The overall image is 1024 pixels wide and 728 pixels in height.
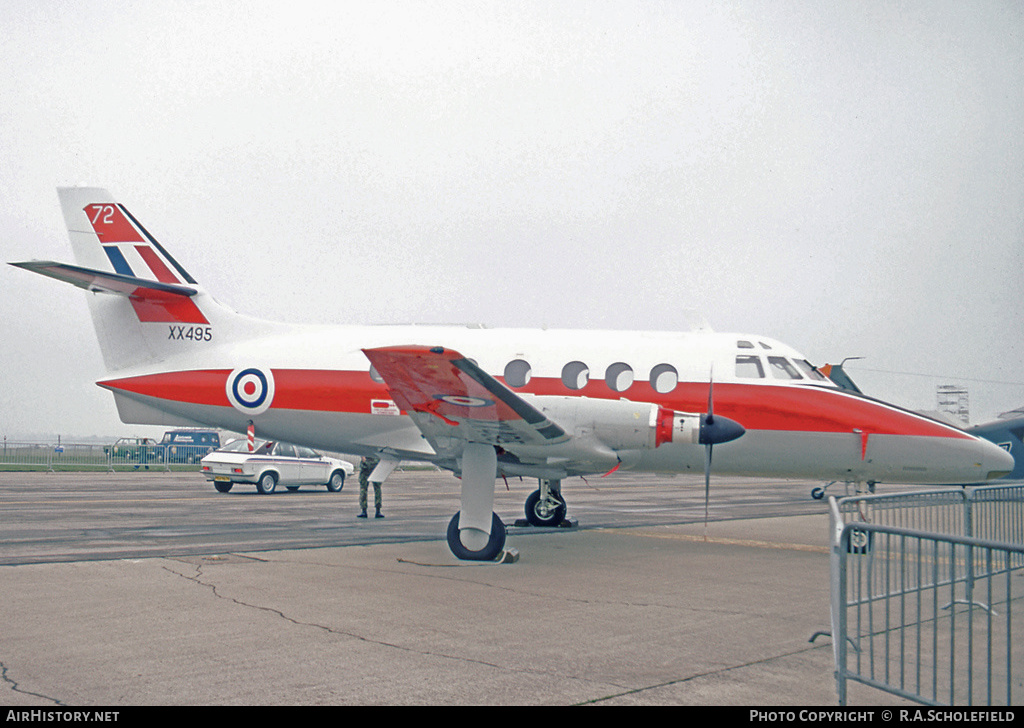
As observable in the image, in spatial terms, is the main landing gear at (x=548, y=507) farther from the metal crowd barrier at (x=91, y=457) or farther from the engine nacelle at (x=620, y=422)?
the metal crowd barrier at (x=91, y=457)

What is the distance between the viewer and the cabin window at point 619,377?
14.1 meters

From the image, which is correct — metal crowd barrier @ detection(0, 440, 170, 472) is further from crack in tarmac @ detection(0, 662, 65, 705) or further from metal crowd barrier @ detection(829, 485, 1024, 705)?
metal crowd barrier @ detection(829, 485, 1024, 705)

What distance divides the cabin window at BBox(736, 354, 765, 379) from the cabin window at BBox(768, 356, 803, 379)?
20 centimetres

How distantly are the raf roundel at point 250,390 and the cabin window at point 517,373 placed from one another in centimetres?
438

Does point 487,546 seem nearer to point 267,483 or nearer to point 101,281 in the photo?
point 101,281

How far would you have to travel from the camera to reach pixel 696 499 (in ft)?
96.7

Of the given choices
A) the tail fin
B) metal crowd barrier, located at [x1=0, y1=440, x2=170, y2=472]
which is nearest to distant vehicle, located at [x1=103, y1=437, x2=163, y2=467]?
metal crowd barrier, located at [x1=0, y1=440, x2=170, y2=472]

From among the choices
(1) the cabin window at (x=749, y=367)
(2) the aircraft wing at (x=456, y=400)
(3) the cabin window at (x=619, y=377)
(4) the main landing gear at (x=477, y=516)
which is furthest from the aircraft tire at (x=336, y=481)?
(1) the cabin window at (x=749, y=367)

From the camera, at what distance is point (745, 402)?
14.0m

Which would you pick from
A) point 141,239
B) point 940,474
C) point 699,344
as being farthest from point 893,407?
point 141,239

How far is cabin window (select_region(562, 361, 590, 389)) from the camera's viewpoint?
14180mm

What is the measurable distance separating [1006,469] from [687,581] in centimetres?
672
